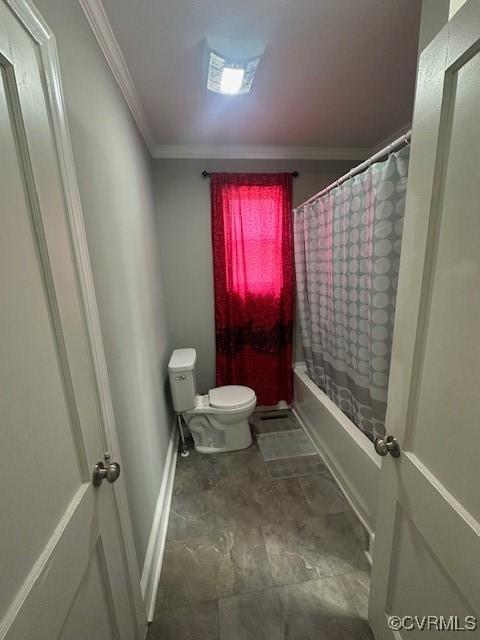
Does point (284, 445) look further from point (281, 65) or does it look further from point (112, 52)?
point (112, 52)

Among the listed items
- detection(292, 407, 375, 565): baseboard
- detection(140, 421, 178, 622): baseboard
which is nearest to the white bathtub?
detection(292, 407, 375, 565): baseboard

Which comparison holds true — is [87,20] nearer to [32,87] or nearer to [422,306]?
[32,87]

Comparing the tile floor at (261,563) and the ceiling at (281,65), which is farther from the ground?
the ceiling at (281,65)

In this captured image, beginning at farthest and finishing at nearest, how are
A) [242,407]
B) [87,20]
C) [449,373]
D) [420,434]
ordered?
[242,407] < [87,20] < [420,434] < [449,373]

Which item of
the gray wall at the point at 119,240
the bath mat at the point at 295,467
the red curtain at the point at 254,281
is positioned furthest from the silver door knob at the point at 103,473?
the red curtain at the point at 254,281

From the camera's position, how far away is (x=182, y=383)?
1971mm

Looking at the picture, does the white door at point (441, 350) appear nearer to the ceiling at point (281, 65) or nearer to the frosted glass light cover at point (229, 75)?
the ceiling at point (281, 65)

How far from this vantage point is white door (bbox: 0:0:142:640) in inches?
17.7

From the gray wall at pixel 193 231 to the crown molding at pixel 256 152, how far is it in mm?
44

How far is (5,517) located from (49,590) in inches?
8.7

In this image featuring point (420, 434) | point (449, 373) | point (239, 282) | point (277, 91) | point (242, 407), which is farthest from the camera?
point (239, 282)

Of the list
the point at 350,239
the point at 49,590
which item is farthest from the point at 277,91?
the point at 49,590

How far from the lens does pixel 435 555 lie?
0.70 meters

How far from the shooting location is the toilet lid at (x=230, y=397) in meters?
2.05
